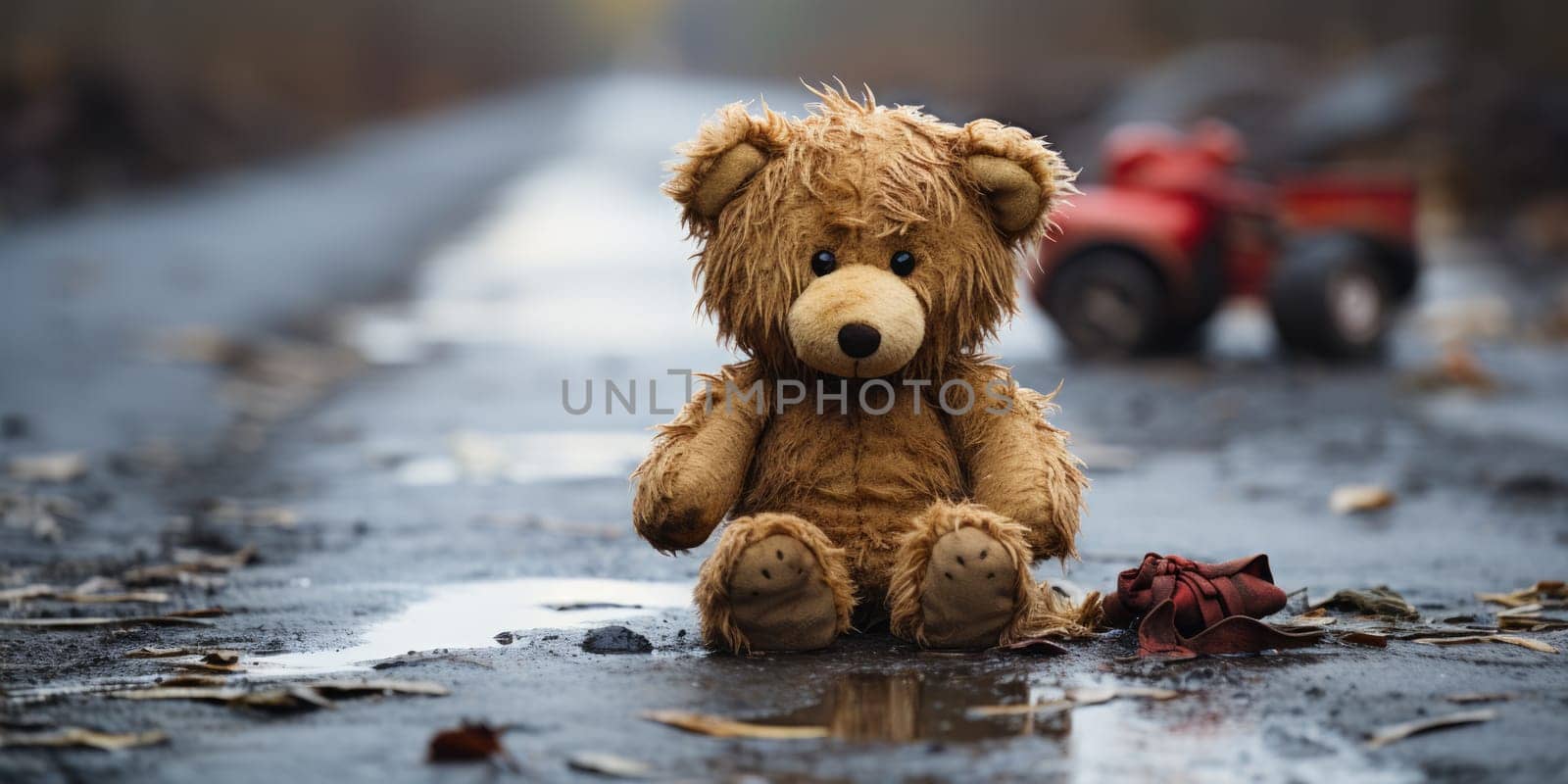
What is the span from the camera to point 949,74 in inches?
970

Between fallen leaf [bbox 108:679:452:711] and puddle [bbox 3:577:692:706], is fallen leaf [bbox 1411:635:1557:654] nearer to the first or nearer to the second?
puddle [bbox 3:577:692:706]

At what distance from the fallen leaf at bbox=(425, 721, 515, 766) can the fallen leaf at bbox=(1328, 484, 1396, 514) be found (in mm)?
4257

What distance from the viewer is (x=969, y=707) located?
10.3ft

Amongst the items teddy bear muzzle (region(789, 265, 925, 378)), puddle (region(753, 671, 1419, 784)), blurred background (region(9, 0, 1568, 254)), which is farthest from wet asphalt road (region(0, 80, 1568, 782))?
blurred background (region(9, 0, 1568, 254))

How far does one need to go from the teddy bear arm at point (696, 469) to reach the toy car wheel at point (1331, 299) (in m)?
6.95

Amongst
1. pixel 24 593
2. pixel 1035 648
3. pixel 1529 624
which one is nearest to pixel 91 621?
pixel 24 593

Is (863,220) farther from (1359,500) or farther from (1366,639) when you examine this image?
(1359,500)

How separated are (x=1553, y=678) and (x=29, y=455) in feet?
20.1

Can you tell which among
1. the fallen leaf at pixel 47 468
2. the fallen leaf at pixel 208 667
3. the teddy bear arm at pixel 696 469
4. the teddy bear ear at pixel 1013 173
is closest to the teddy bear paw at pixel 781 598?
the teddy bear arm at pixel 696 469

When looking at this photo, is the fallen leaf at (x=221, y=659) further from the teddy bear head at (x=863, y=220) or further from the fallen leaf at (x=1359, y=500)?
the fallen leaf at (x=1359, y=500)

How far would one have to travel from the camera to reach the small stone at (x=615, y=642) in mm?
3758

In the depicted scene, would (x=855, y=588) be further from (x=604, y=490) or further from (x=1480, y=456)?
(x=1480, y=456)

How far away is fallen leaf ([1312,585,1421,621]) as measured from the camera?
4.20 metres

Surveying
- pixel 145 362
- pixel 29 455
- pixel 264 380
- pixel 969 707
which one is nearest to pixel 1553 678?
pixel 969 707
